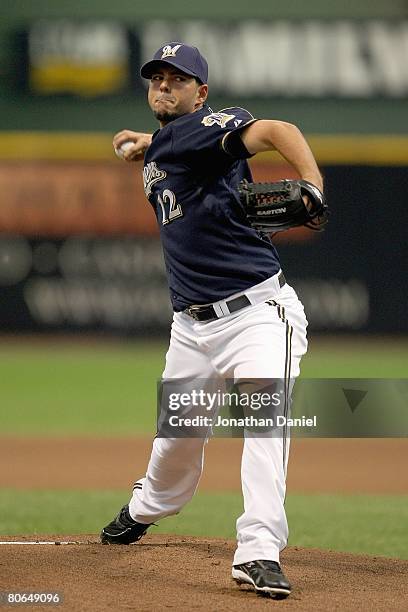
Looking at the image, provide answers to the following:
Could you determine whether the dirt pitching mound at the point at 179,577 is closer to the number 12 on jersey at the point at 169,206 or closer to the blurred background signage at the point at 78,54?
the number 12 on jersey at the point at 169,206

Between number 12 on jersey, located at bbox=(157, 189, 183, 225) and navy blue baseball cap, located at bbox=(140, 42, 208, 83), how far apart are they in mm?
450

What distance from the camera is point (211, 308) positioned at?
3.85 meters

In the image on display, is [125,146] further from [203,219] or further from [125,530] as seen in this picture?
[125,530]

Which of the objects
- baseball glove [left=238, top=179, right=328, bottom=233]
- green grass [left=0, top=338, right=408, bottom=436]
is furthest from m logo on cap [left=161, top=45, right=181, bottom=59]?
green grass [left=0, top=338, right=408, bottom=436]

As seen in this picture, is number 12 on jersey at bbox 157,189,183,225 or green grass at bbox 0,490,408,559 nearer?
number 12 on jersey at bbox 157,189,183,225

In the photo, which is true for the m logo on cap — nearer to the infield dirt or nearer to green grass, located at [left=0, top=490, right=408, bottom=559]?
the infield dirt

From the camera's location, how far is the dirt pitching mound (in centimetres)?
342

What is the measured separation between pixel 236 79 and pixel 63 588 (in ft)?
47.1

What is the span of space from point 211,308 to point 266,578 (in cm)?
98

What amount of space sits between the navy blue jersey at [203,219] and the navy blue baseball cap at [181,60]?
0.21 meters

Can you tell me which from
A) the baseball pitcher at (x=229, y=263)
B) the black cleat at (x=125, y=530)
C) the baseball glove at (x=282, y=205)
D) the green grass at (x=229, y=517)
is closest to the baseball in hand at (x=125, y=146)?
the baseball pitcher at (x=229, y=263)

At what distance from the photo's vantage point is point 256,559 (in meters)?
3.53

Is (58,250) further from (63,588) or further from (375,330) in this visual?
(63,588)

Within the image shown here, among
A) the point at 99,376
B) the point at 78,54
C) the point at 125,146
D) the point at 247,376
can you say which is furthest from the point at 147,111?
the point at 247,376
